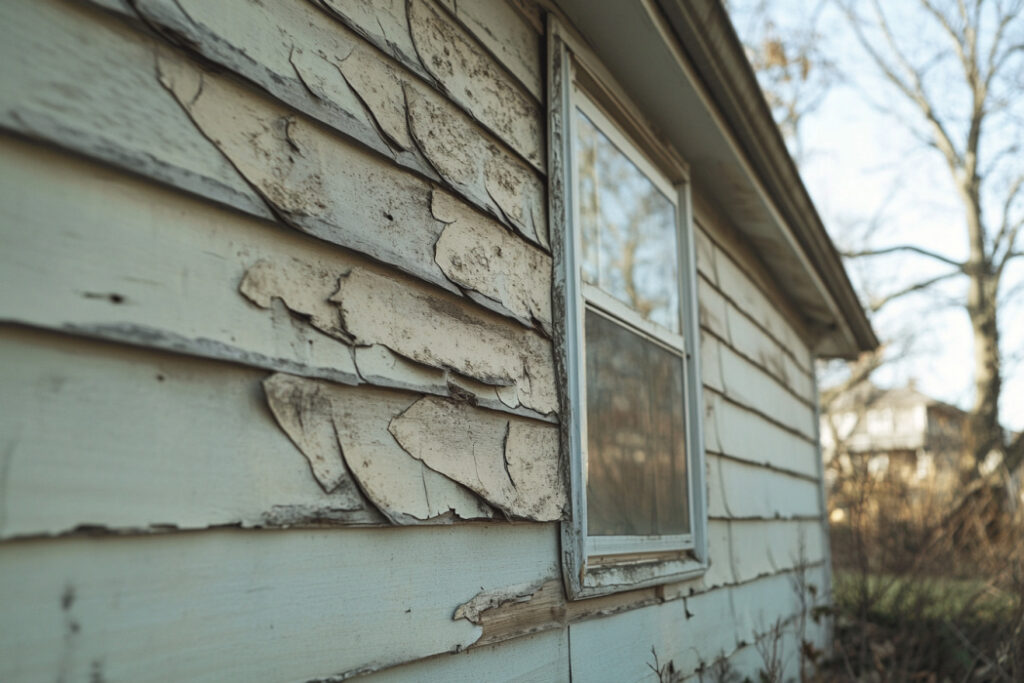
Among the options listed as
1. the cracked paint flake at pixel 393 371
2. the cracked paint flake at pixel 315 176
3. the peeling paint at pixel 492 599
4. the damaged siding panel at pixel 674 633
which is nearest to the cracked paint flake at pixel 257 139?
the cracked paint flake at pixel 315 176

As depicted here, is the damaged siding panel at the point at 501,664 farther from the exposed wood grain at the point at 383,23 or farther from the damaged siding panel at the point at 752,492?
the damaged siding panel at the point at 752,492

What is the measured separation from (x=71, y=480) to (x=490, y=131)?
4.06 ft

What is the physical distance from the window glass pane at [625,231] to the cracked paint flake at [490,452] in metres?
0.90

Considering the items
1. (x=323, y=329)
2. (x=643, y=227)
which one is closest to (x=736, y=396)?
(x=643, y=227)

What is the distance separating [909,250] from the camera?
15.7m

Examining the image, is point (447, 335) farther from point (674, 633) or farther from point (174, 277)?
point (674, 633)

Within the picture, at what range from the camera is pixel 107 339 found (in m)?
0.96

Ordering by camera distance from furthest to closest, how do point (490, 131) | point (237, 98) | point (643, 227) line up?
point (643, 227)
point (490, 131)
point (237, 98)

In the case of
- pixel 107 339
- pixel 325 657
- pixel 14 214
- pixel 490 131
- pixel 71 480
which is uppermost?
pixel 490 131

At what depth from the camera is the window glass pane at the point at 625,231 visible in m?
2.71

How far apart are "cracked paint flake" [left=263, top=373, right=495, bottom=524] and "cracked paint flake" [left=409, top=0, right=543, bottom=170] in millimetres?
733

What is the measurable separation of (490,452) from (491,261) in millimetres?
429

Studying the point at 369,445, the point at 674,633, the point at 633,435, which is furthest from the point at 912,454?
the point at 369,445

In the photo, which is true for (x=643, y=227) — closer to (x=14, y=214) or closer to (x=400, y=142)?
(x=400, y=142)
